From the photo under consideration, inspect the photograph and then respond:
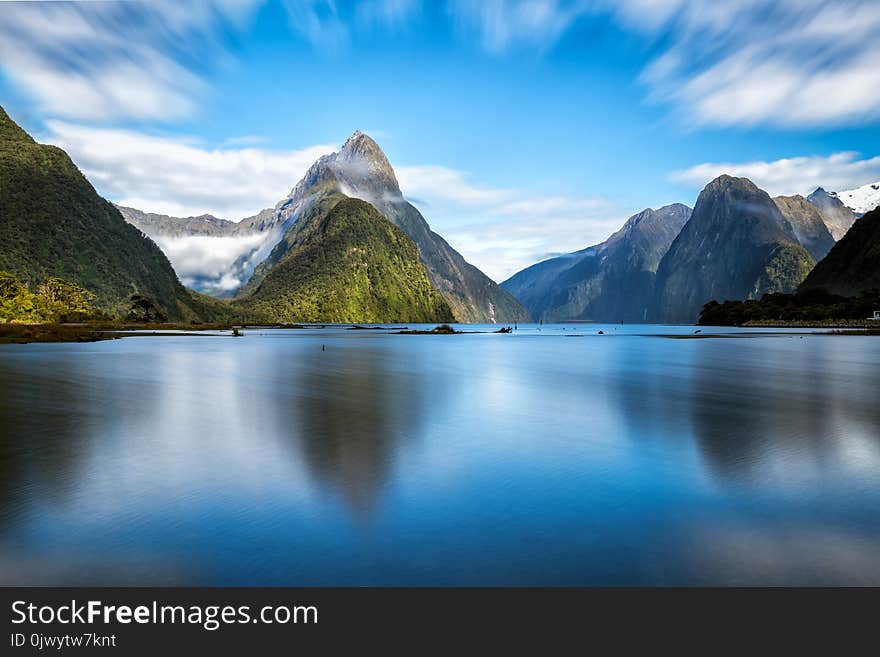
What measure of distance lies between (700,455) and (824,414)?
39.8 feet

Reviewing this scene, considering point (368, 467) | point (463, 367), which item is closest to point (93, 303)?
point (463, 367)

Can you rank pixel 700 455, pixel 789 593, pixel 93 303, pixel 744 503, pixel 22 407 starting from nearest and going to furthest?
pixel 789 593 < pixel 744 503 < pixel 700 455 < pixel 22 407 < pixel 93 303

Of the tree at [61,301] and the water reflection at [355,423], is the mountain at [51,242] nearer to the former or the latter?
the tree at [61,301]

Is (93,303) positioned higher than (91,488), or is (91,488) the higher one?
(93,303)

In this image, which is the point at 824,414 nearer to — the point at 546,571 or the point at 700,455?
the point at 700,455

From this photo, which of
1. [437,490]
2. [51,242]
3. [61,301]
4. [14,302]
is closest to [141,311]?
[61,301]

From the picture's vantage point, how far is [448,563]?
927 cm

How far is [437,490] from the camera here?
45.4 feet

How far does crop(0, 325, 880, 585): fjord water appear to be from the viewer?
920cm

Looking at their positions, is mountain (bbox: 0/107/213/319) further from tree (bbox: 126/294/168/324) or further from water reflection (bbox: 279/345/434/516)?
water reflection (bbox: 279/345/434/516)

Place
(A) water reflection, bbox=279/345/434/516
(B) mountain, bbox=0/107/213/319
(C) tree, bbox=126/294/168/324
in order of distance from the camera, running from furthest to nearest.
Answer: (C) tree, bbox=126/294/168/324
(B) mountain, bbox=0/107/213/319
(A) water reflection, bbox=279/345/434/516

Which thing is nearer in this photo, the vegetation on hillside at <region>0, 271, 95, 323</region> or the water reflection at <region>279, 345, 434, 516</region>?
the water reflection at <region>279, 345, 434, 516</region>

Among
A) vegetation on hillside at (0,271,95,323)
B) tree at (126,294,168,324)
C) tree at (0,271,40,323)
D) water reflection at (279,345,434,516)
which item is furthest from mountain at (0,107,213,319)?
water reflection at (279,345,434,516)

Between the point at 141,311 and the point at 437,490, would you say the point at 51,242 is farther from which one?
the point at 437,490
